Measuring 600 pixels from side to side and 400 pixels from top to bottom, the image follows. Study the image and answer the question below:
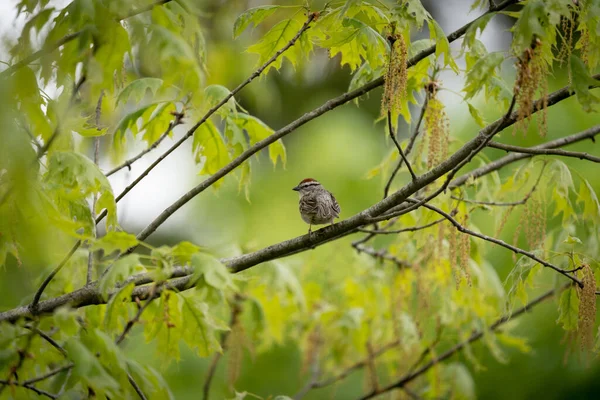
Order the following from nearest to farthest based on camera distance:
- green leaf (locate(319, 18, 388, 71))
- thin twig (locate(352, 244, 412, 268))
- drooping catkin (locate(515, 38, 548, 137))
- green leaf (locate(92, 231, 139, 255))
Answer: drooping catkin (locate(515, 38, 548, 137)) → green leaf (locate(92, 231, 139, 255)) → green leaf (locate(319, 18, 388, 71)) → thin twig (locate(352, 244, 412, 268))

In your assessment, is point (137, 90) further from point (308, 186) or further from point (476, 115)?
point (476, 115)

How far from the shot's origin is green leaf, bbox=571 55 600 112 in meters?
1.80

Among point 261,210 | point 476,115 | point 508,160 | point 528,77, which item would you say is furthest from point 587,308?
point 261,210

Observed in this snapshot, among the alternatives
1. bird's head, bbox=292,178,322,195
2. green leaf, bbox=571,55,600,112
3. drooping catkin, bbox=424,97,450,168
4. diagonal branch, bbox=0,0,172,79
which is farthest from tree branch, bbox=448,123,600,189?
diagonal branch, bbox=0,0,172,79

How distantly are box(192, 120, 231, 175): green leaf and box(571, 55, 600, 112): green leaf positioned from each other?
1388mm

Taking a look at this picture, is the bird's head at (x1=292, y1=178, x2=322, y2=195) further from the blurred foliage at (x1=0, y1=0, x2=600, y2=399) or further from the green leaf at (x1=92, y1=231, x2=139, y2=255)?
the green leaf at (x1=92, y1=231, x2=139, y2=255)

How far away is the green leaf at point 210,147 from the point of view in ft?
8.55

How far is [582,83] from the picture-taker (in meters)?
1.81

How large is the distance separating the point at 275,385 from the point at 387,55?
12.3ft

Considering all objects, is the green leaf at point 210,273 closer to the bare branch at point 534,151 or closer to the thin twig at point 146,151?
Answer: the thin twig at point 146,151

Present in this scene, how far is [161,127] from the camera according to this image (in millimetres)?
2711

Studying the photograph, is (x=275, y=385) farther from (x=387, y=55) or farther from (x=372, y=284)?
(x=387, y=55)

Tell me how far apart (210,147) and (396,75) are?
0.96 meters

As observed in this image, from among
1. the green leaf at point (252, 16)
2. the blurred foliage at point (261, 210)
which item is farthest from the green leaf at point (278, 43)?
the green leaf at point (252, 16)
